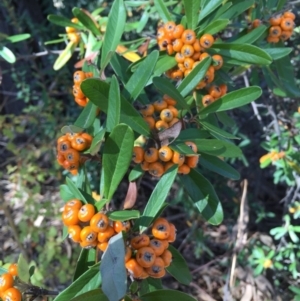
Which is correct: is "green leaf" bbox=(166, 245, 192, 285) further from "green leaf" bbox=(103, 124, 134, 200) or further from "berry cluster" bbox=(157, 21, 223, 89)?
"berry cluster" bbox=(157, 21, 223, 89)

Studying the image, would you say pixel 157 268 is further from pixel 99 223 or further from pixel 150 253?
pixel 99 223

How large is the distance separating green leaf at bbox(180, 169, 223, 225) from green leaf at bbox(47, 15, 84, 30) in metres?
1.12

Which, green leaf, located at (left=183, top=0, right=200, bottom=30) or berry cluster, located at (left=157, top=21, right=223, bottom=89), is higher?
green leaf, located at (left=183, top=0, right=200, bottom=30)

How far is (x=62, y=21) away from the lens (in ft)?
6.63

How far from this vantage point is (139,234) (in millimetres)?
1043

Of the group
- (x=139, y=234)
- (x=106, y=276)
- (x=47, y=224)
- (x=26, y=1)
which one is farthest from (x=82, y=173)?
(x=26, y=1)

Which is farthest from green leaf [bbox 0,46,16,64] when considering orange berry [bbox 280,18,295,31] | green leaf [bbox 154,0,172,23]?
orange berry [bbox 280,18,295,31]

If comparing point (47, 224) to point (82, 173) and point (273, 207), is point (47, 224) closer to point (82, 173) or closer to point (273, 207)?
point (273, 207)

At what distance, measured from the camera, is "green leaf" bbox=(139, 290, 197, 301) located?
98 cm

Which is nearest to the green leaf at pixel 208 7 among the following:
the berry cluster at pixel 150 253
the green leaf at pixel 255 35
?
the green leaf at pixel 255 35

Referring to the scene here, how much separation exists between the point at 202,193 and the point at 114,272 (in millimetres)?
528

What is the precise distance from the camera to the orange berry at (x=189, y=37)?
4.31ft

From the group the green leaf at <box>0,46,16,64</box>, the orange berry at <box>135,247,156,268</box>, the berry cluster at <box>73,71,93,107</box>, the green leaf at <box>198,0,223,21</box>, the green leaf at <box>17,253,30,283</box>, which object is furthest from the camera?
the green leaf at <box>0,46,16,64</box>

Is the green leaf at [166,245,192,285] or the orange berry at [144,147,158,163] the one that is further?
the green leaf at [166,245,192,285]
